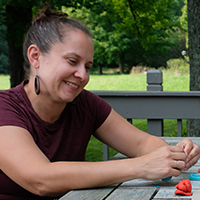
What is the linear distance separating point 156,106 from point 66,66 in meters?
1.35

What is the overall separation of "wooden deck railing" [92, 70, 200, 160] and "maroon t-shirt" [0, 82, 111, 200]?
2.68 ft

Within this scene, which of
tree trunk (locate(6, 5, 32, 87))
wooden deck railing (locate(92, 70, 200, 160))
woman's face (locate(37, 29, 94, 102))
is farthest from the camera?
tree trunk (locate(6, 5, 32, 87))

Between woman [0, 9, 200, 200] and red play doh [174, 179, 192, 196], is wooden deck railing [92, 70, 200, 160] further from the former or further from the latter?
red play doh [174, 179, 192, 196]

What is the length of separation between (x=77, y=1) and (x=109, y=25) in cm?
2305

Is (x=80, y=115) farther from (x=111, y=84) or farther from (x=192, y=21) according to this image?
(x=111, y=84)

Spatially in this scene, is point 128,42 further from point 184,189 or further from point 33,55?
point 184,189

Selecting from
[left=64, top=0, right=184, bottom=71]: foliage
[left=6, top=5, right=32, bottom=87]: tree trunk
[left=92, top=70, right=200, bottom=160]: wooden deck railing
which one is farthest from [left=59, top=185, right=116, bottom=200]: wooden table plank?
[left=64, top=0, right=184, bottom=71]: foliage

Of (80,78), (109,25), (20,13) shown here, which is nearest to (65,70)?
(80,78)

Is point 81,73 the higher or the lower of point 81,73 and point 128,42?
the higher

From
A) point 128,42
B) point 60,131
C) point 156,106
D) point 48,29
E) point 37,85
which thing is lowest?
point 128,42

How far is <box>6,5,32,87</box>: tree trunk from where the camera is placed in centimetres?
667

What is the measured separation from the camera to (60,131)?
1.69 meters

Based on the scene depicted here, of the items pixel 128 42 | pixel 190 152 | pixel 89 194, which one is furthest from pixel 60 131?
pixel 128 42

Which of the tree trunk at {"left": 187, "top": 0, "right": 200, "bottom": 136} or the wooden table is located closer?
the wooden table
